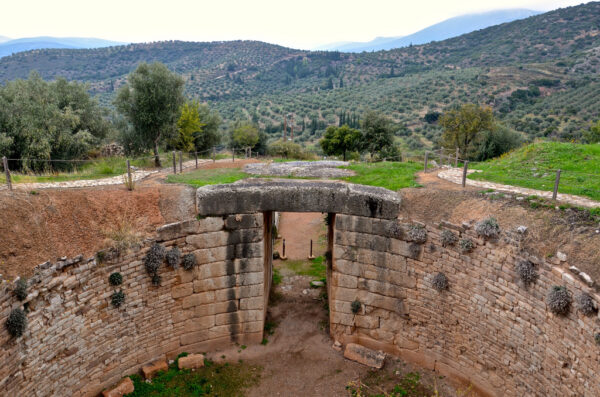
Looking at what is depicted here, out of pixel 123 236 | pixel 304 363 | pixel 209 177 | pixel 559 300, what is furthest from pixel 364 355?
pixel 209 177

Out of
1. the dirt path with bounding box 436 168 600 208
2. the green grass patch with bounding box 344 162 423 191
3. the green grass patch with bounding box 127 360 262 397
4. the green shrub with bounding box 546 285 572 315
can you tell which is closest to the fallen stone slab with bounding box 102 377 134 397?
the green grass patch with bounding box 127 360 262 397

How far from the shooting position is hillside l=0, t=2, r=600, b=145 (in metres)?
37.1

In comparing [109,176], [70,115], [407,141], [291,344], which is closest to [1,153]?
[70,115]

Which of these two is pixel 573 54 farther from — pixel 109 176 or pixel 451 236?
pixel 109 176

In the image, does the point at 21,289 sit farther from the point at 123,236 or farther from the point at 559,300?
the point at 559,300

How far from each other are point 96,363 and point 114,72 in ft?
237

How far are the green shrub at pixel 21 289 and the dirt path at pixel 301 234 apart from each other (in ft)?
34.9

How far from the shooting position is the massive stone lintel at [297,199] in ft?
31.9

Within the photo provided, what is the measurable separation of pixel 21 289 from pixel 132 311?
8.72 ft

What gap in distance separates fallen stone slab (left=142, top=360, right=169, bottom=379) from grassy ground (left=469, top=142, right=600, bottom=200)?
34.2 feet

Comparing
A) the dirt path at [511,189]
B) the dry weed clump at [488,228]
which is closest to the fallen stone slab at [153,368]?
the dry weed clump at [488,228]

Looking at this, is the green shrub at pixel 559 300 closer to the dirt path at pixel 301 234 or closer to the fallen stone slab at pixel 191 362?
the fallen stone slab at pixel 191 362

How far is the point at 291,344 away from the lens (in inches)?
432

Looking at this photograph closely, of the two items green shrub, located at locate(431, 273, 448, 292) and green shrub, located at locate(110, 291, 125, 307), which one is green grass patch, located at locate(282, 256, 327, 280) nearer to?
green shrub, located at locate(431, 273, 448, 292)
